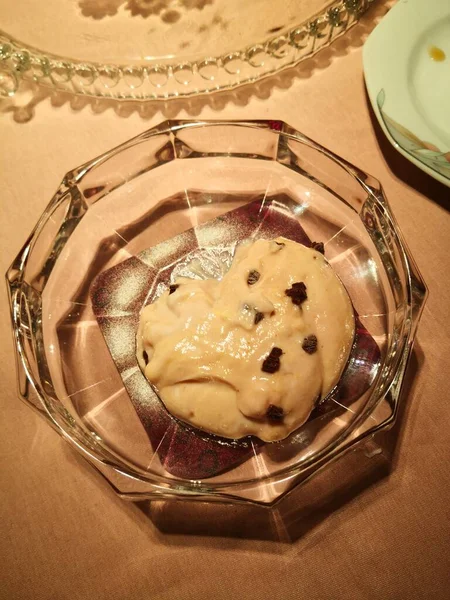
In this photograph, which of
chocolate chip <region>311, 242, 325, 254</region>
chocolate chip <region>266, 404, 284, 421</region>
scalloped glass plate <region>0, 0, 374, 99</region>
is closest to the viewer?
chocolate chip <region>266, 404, 284, 421</region>

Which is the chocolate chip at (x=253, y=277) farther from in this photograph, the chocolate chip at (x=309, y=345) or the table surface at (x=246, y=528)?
the table surface at (x=246, y=528)

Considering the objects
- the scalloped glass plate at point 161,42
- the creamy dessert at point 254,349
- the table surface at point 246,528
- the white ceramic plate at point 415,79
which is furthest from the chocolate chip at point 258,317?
the scalloped glass plate at point 161,42

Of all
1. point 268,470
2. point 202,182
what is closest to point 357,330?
point 268,470

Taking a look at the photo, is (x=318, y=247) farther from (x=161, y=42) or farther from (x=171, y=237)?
(x=161, y=42)

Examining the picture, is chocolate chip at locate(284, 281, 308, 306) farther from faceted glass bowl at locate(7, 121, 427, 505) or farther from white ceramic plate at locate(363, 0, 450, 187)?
white ceramic plate at locate(363, 0, 450, 187)

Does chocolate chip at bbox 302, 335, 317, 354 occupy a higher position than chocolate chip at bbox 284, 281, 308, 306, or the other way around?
chocolate chip at bbox 284, 281, 308, 306

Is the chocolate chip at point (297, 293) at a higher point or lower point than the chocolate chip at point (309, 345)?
higher

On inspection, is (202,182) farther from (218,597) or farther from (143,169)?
(218,597)

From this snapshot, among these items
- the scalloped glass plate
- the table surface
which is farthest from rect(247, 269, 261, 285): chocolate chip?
the scalloped glass plate
